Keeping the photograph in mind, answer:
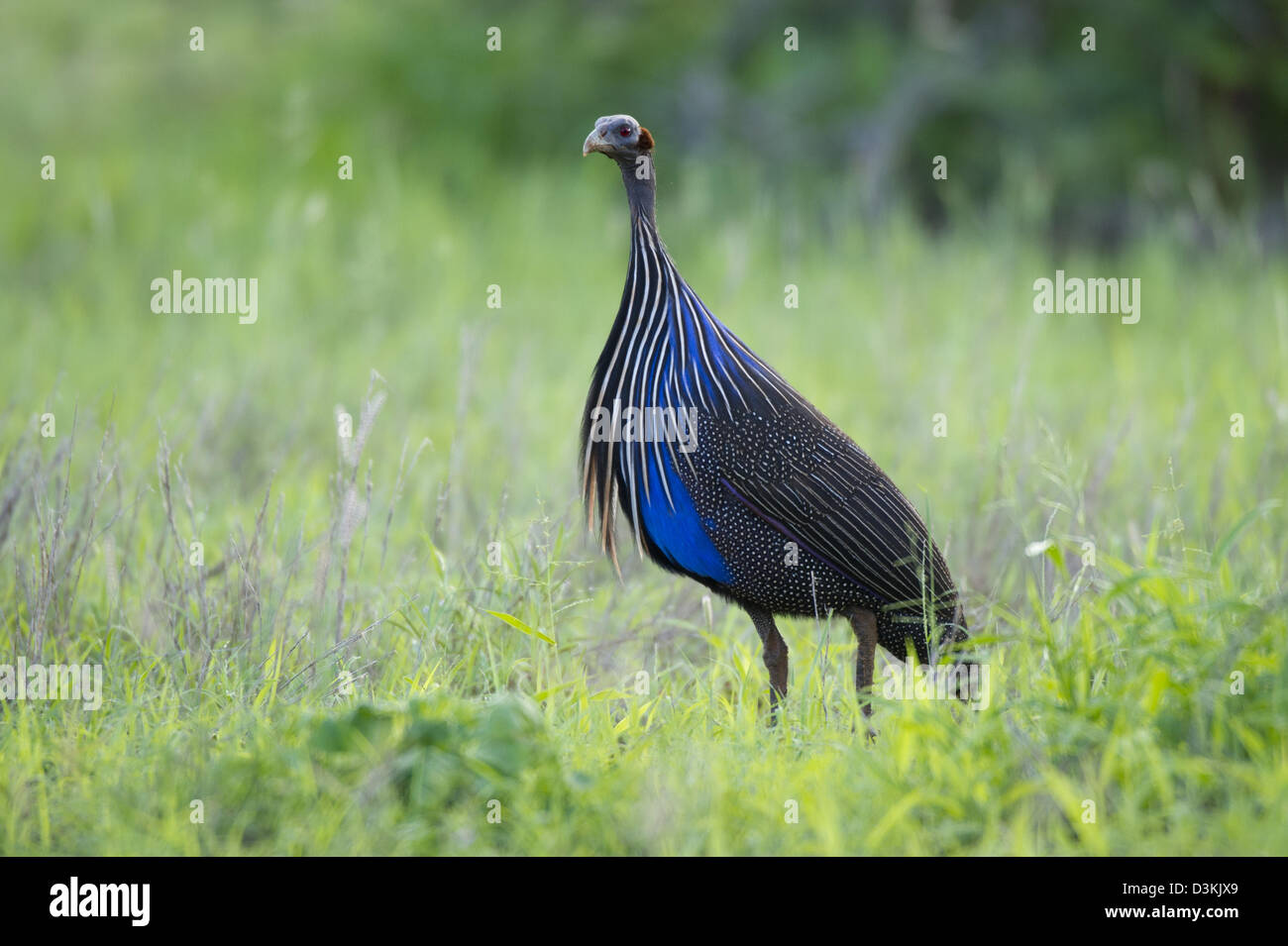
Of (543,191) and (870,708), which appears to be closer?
(870,708)

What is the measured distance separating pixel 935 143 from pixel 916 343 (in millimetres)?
3117

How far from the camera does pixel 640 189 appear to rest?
3.57 m

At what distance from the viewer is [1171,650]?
2982 mm

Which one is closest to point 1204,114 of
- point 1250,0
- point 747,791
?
point 1250,0

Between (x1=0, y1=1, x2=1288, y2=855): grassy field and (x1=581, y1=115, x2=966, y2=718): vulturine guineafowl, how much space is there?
9.7 inches

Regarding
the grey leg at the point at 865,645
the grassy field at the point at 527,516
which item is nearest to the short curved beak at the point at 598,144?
the grassy field at the point at 527,516

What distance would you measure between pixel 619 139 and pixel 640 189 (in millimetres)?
148

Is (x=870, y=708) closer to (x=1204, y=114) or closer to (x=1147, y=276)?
(x=1147, y=276)

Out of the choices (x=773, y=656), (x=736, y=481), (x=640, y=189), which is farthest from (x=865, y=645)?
(x=640, y=189)

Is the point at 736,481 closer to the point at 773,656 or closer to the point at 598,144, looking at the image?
the point at 773,656

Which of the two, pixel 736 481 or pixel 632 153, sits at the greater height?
pixel 632 153

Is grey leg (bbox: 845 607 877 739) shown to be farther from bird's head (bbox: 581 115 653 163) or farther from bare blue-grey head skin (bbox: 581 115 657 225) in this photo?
bird's head (bbox: 581 115 653 163)

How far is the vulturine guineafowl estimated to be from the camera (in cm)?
337

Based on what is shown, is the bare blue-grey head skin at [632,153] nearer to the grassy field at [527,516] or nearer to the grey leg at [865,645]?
the grassy field at [527,516]
